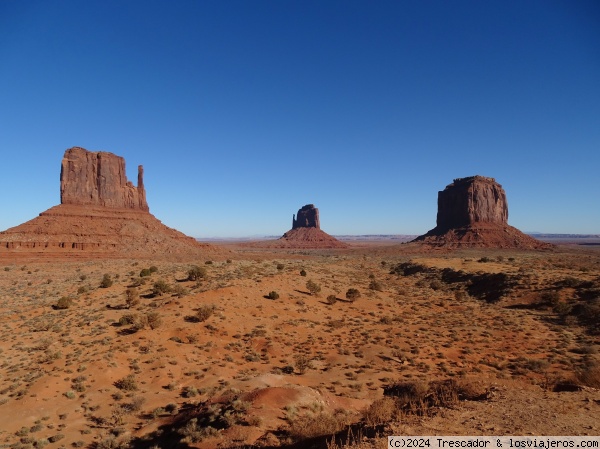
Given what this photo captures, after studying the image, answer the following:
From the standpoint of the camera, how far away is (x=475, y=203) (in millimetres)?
128750

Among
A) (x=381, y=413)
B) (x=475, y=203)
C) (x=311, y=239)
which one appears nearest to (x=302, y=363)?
(x=381, y=413)

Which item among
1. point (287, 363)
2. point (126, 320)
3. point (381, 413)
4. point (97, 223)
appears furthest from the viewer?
point (97, 223)

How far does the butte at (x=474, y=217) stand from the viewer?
11550 cm

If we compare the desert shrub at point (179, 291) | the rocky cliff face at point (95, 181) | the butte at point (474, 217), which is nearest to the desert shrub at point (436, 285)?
the desert shrub at point (179, 291)

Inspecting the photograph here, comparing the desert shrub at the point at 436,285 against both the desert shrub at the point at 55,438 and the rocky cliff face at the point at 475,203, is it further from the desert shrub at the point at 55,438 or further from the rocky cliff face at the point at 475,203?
the rocky cliff face at the point at 475,203

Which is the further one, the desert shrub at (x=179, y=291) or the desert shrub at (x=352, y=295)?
the desert shrub at (x=352, y=295)

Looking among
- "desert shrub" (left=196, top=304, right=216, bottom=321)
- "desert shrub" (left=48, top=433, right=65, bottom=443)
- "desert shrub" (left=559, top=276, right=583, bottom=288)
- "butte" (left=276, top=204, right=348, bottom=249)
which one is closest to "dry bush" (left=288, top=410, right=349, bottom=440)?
"desert shrub" (left=48, top=433, right=65, bottom=443)

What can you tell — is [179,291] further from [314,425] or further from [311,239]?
[311,239]

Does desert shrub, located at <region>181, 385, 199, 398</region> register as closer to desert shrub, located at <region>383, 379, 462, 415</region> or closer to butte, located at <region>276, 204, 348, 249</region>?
desert shrub, located at <region>383, 379, 462, 415</region>

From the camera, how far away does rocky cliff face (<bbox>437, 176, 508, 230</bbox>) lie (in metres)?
128

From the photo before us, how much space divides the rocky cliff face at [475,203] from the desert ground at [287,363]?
104 meters

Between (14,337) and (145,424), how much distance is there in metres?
13.7

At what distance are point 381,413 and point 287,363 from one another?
7.85 meters

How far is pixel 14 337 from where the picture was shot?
61.0ft
